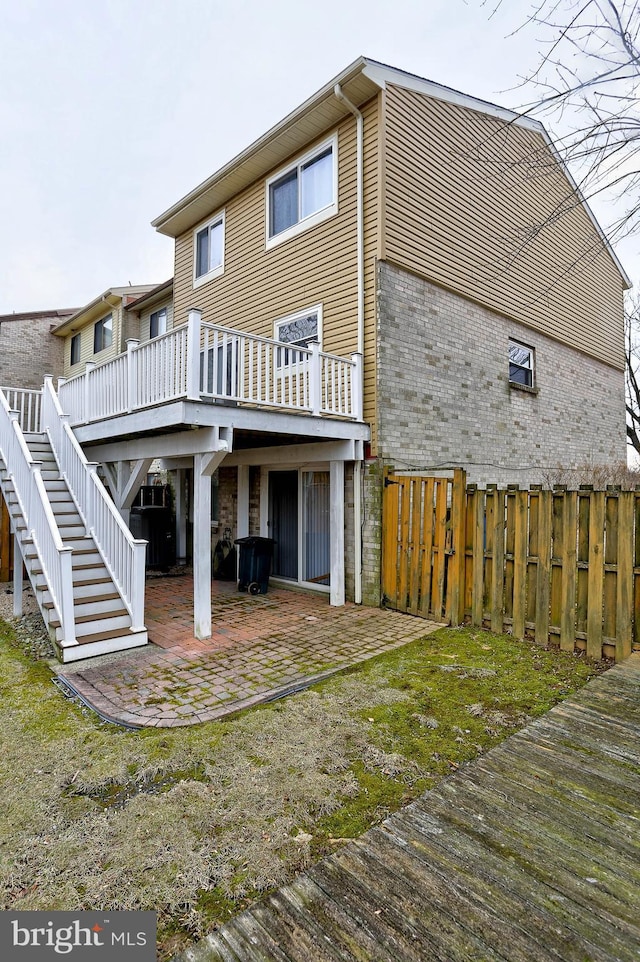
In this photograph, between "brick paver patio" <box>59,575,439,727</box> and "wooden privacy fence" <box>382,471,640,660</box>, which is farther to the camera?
"wooden privacy fence" <box>382,471,640,660</box>

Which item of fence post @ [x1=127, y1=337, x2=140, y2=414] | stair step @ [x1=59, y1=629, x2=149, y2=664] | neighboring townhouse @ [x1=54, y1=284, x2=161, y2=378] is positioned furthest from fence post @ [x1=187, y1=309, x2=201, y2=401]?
neighboring townhouse @ [x1=54, y1=284, x2=161, y2=378]

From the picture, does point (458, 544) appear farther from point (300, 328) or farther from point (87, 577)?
point (300, 328)

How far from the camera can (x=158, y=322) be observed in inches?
613

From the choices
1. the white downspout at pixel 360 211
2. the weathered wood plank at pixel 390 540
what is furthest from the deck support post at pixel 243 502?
the white downspout at pixel 360 211

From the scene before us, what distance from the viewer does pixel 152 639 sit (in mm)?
5906

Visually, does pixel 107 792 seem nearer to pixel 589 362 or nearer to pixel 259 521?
pixel 259 521

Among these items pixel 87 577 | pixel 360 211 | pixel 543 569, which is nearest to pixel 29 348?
pixel 360 211

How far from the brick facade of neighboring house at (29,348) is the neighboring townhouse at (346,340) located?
35.8ft

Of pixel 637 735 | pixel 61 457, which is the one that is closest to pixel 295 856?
pixel 637 735

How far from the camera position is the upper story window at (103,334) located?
17.4 m

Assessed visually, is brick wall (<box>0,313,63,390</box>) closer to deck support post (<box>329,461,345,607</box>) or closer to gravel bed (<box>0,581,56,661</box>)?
gravel bed (<box>0,581,56,661</box>)

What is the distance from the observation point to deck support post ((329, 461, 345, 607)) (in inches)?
296

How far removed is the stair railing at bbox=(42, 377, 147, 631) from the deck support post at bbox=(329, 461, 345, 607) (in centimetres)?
298

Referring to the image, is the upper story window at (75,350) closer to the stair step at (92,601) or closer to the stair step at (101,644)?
the stair step at (92,601)
